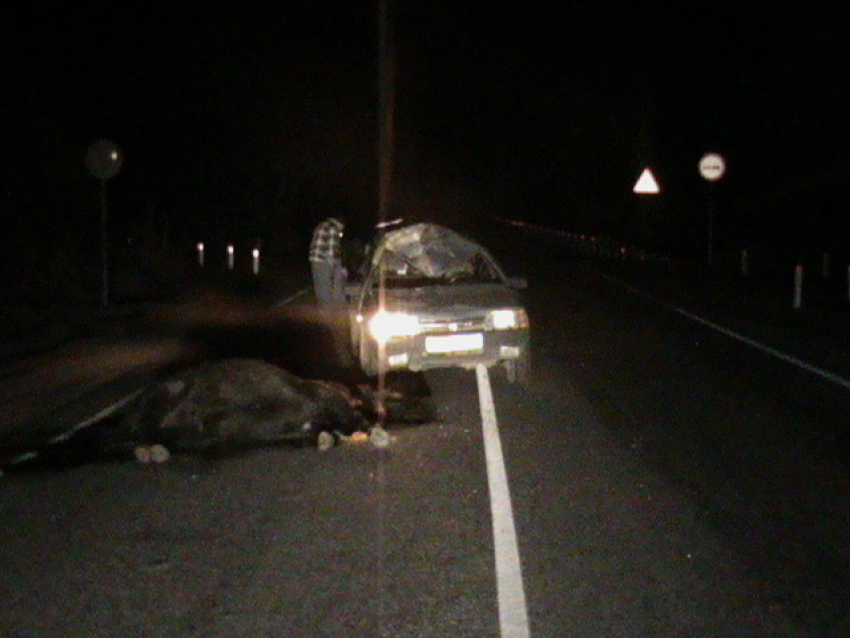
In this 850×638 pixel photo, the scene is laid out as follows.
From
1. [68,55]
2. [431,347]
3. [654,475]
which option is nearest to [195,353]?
[431,347]

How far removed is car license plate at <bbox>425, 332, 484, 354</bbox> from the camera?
12.2 m

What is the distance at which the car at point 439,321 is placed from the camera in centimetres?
1219

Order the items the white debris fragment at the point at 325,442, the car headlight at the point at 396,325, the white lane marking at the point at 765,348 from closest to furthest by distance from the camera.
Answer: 1. the white debris fragment at the point at 325,442
2. the car headlight at the point at 396,325
3. the white lane marking at the point at 765,348

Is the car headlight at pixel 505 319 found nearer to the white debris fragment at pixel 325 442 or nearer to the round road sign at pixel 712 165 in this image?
the white debris fragment at pixel 325 442

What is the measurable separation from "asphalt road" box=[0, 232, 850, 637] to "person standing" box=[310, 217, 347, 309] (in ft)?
19.7

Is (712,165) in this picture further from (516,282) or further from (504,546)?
(504,546)

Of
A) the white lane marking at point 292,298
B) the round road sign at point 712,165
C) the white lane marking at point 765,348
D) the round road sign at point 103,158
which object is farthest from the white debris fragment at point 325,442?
the round road sign at point 712,165

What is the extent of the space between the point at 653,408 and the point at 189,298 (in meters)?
15.8

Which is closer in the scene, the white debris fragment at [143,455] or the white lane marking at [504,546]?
the white lane marking at [504,546]

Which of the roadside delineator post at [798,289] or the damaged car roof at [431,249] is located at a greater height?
the damaged car roof at [431,249]

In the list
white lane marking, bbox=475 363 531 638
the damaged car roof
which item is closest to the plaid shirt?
the damaged car roof

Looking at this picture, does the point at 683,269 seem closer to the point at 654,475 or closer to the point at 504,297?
the point at 504,297

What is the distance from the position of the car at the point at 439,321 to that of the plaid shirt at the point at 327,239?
3988 millimetres

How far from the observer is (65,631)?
557cm
